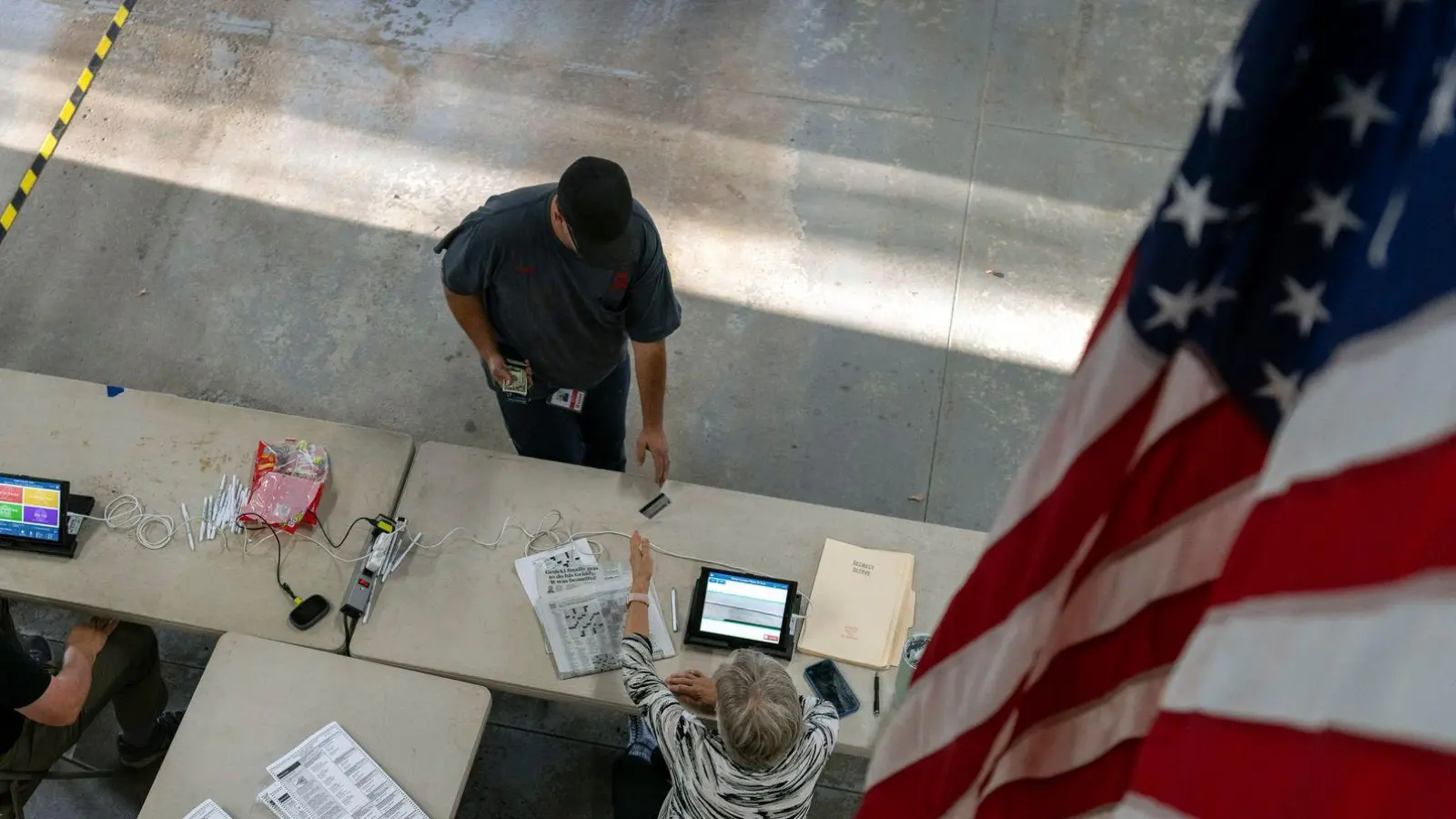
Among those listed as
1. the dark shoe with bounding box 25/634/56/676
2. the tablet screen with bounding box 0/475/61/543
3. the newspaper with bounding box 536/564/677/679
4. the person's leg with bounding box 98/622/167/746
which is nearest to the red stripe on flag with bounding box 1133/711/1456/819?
Result: the newspaper with bounding box 536/564/677/679

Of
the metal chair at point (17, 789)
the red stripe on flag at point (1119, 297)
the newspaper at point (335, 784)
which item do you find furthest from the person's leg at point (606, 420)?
the red stripe on flag at point (1119, 297)

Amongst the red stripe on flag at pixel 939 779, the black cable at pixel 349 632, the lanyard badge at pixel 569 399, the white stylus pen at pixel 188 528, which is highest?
the red stripe on flag at pixel 939 779

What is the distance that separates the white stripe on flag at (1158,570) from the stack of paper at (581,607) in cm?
183

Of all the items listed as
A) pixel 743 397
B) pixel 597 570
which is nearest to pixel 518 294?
pixel 597 570

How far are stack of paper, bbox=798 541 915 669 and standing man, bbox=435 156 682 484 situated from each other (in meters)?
0.67

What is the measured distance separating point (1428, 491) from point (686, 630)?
244cm

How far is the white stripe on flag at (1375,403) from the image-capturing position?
0.86 m

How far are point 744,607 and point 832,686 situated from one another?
13.8 inches

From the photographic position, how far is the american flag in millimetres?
856

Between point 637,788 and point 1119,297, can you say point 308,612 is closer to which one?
point 637,788

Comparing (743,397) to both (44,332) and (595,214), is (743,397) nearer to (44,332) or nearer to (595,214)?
(595,214)

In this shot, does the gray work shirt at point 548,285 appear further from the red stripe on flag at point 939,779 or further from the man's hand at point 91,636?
the red stripe on flag at point 939,779

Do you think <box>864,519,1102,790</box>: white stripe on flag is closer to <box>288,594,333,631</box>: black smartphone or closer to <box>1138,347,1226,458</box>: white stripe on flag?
<box>1138,347,1226,458</box>: white stripe on flag

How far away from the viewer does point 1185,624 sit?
51.6 inches
